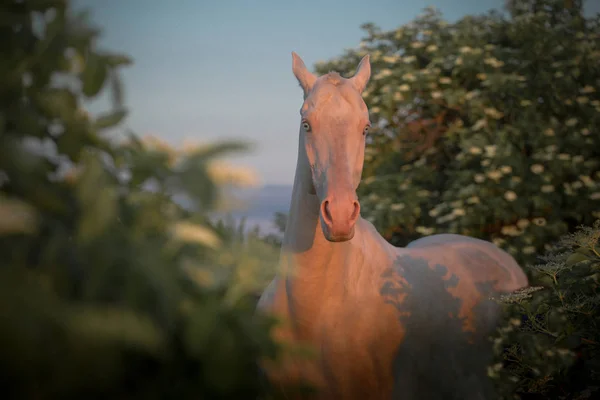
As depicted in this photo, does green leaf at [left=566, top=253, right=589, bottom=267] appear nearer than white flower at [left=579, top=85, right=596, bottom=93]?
Yes

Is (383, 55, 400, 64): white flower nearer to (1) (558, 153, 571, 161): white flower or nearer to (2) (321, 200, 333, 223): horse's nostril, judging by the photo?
(1) (558, 153, 571, 161): white flower

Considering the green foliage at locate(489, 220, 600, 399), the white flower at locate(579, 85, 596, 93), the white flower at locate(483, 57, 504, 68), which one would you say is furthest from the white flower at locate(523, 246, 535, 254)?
the green foliage at locate(489, 220, 600, 399)

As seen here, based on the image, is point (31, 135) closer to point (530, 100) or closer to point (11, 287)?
point (11, 287)

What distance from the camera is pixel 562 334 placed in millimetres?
1788

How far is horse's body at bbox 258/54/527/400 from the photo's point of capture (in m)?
1.84

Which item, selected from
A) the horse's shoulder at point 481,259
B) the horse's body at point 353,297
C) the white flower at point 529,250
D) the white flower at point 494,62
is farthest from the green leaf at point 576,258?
the white flower at point 494,62

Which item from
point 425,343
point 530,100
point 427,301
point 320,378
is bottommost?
point 320,378

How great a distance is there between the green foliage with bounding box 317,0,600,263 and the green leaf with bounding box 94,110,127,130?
494 centimetres

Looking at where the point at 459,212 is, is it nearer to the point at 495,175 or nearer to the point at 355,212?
the point at 495,175

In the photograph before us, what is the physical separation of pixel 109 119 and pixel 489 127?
224 inches

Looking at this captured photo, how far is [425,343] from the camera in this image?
8.07 ft

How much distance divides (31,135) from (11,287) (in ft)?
0.62

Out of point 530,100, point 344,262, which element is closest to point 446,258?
point 344,262

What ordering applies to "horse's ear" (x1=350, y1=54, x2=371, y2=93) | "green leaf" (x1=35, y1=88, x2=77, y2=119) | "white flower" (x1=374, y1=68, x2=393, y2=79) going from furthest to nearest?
"white flower" (x1=374, y1=68, x2=393, y2=79) → "horse's ear" (x1=350, y1=54, x2=371, y2=93) → "green leaf" (x1=35, y1=88, x2=77, y2=119)
